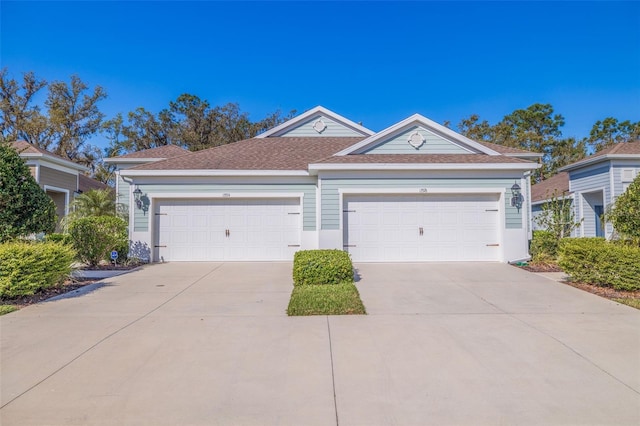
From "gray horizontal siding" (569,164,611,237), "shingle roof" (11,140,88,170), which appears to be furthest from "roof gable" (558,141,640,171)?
"shingle roof" (11,140,88,170)

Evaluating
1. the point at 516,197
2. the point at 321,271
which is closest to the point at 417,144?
the point at 516,197

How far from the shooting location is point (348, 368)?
3344mm

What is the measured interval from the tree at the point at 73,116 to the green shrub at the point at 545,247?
103 ft

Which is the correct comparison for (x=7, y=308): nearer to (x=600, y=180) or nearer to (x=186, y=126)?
(x=600, y=180)

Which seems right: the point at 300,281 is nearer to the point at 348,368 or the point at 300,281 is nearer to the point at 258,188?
the point at 348,368

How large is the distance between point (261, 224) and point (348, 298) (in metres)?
5.82

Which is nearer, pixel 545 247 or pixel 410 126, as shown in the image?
pixel 545 247

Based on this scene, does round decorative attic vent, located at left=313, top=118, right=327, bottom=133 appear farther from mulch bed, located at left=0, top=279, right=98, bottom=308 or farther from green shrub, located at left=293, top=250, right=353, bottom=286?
mulch bed, located at left=0, top=279, right=98, bottom=308

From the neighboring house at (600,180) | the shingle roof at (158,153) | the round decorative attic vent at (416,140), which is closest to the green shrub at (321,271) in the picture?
the round decorative attic vent at (416,140)

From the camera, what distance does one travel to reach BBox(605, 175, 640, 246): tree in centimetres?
689

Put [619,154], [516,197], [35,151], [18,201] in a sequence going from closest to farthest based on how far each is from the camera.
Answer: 1. [18,201]
2. [516,197]
3. [35,151]
4. [619,154]

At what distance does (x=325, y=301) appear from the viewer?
5.46 m

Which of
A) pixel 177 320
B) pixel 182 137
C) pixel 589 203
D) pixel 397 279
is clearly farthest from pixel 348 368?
pixel 182 137

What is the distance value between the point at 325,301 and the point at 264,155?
25.4ft
